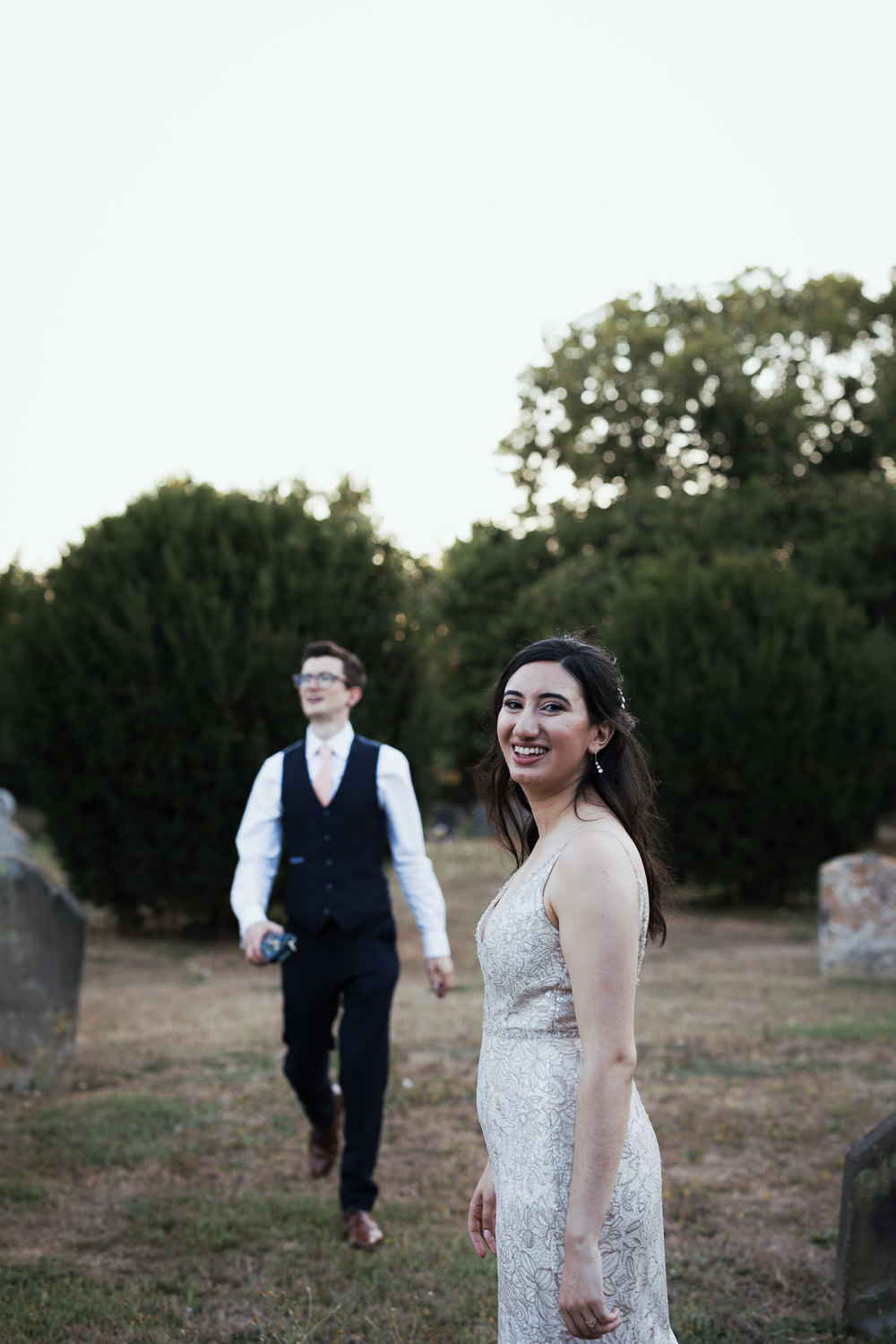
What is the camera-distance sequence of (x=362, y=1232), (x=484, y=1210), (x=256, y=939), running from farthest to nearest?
1. (x=256, y=939)
2. (x=362, y=1232)
3. (x=484, y=1210)

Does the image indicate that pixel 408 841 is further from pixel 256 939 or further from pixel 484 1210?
pixel 484 1210

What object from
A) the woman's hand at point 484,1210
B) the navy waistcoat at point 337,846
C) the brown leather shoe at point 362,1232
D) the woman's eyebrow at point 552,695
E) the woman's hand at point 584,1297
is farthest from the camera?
the navy waistcoat at point 337,846

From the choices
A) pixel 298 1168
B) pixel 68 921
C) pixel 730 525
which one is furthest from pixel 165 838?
pixel 730 525

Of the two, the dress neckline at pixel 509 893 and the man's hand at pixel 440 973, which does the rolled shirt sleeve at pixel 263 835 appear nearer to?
the man's hand at pixel 440 973

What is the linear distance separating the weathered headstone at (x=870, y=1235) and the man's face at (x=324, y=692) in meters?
2.73

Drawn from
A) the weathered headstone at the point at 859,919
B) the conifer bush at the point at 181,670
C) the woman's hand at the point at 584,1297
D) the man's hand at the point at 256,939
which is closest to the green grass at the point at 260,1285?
the man's hand at the point at 256,939

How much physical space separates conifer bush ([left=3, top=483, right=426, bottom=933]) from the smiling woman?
1060 cm

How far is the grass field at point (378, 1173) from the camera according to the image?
4.12 m

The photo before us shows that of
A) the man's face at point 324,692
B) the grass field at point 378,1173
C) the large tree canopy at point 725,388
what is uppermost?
the large tree canopy at point 725,388

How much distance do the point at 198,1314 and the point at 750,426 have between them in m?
27.2

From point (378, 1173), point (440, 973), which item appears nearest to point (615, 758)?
point (440, 973)

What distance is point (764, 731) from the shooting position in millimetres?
16766

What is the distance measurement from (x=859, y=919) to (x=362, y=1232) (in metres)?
8.05

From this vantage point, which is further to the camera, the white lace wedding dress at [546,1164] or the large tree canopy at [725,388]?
the large tree canopy at [725,388]
